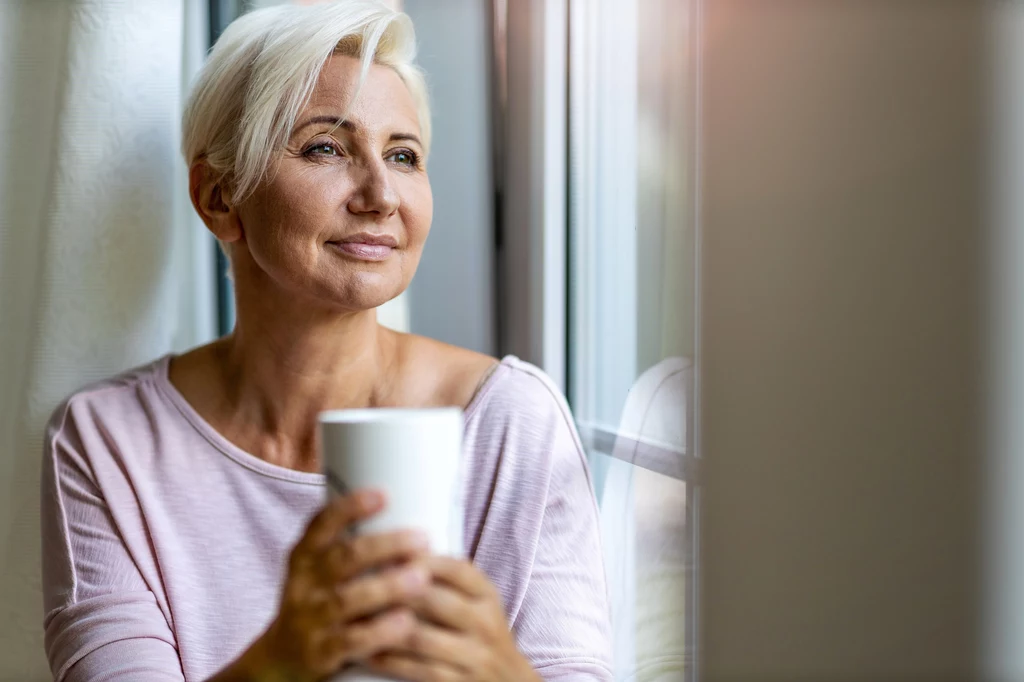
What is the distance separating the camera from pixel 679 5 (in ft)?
2.83

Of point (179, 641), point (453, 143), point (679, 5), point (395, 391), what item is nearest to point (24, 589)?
point (179, 641)

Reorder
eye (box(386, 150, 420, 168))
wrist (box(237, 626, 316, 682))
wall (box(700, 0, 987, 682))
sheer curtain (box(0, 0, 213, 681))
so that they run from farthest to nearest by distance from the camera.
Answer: sheer curtain (box(0, 0, 213, 681)) < eye (box(386, 150, 420, 168)) < wrist (box(237, 626, 316, 682)) < wall (box(700, 0, 987, 682))

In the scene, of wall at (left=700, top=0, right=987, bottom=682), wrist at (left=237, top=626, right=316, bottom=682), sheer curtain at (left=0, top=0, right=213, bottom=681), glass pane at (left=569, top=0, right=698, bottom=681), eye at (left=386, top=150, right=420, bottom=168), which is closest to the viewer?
wall at (left=700, top=0, right=987, bottom=682)

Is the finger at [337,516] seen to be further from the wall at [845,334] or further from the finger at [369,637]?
the wall at [845,334]

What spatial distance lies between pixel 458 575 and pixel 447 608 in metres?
0.02

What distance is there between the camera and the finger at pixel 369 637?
Result: 1.68ft

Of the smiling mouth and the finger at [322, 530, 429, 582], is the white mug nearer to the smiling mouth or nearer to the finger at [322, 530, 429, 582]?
→ the finger at [322, 530, 429, 582]

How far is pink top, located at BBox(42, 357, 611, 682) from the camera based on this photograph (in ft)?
3.00

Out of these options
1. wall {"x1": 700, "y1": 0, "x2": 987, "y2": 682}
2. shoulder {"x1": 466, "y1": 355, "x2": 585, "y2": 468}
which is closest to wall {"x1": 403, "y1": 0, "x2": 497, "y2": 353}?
shoulder {"x1": 466, "y1": 355, "x2": 585, "y2": 468}

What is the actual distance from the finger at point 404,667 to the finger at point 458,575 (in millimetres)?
47

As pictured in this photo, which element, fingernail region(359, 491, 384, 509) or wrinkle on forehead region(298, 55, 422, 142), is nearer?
fingernail region(359, 491, 384, 509)

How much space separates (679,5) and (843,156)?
414 millimetres

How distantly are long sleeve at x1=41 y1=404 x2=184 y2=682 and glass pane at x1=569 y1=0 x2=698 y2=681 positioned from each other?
0.51 metres

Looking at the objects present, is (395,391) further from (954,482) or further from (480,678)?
(954,482)
